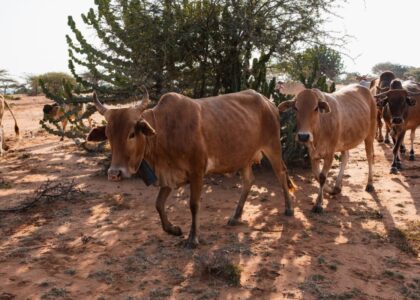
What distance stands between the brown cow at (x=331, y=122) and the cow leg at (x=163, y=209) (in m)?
1.97

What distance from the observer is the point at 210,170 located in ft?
16.8

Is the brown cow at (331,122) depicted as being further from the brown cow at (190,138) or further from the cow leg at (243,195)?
the cow leg at (243,195)

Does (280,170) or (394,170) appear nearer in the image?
(280,170)

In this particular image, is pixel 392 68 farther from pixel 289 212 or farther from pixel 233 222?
pixel 233 222

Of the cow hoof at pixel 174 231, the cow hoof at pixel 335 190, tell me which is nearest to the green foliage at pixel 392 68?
the cow hoof at pixel 335 190

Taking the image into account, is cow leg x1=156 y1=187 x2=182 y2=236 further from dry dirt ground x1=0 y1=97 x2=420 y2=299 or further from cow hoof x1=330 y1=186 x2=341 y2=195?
cow hoof x1=330 y1=186 x2=341 y2=195

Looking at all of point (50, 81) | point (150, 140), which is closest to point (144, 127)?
point (150, 140)

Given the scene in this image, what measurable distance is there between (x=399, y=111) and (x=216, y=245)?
18.6 ft

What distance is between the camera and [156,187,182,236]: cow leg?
4.95 meters

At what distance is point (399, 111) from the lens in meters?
8.85

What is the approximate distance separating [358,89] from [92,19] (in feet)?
16.1

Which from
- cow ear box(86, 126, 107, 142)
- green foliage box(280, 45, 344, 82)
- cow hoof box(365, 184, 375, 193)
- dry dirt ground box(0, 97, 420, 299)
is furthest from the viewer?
green foliage box(280, 45, 344, 82)

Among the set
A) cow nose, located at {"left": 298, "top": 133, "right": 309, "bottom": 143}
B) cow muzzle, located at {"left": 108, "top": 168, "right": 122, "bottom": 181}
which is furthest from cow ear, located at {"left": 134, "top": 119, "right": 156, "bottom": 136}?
cow nose, located at {"left": 298, "top": 133, "right": 309, "bottom": 143}

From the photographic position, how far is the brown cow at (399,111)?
882 cm
